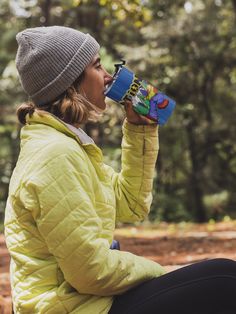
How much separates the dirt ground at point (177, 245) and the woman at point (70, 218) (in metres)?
2.72

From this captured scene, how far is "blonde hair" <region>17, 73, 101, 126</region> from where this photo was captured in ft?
7.83

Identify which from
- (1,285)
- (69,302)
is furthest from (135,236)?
(69,302)

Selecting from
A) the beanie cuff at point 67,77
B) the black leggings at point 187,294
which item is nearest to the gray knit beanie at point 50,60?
the beanie cuff at point 67,77

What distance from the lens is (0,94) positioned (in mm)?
17406

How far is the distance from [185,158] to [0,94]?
585 centimetres

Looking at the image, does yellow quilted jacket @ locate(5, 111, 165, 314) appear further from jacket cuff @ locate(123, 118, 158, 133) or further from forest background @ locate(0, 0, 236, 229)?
forest background @ locate(0, 0, 236, 229)

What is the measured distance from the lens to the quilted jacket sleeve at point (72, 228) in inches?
81.3

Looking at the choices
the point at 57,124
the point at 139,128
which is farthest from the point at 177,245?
the point at 57,124

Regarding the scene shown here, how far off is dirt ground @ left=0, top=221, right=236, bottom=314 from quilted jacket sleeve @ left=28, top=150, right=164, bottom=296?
286 cm

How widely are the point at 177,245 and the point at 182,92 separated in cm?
744

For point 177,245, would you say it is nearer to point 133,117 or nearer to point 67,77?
point 133,117

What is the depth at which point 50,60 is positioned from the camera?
8.02ft

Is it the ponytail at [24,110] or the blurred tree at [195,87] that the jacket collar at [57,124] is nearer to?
the ponytail at [24,110]

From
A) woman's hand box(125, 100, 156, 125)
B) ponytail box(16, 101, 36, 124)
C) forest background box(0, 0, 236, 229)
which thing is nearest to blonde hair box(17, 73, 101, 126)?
ponytail box(16, 101, 36, 124)
